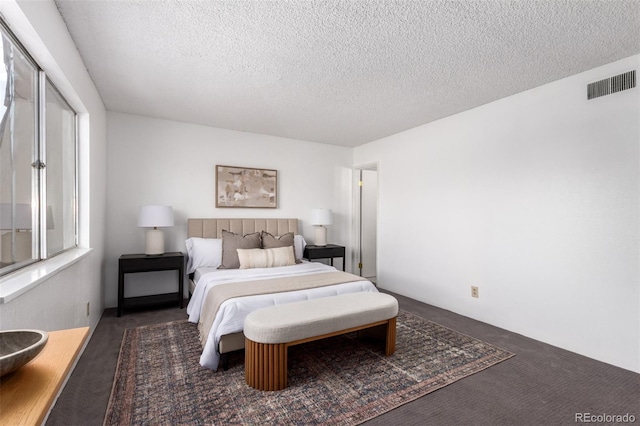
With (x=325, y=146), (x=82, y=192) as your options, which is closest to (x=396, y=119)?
(x=325, y=146)

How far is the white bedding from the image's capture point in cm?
228

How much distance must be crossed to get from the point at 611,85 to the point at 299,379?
135 inches

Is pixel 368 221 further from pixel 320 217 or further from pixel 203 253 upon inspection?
pixel 203 253

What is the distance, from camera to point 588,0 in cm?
180

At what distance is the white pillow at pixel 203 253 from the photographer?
382cm

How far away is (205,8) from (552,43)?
247 centimetres

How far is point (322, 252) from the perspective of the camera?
15.5 ft

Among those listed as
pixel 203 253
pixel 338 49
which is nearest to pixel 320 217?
pixel 203 253

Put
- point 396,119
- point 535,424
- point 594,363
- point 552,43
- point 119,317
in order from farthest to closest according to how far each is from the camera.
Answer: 1. point 396,119
2. point 119,317
3. point 594,363
4. point 552,43
5. point 535,424

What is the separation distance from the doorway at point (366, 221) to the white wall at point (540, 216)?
1.38 metres

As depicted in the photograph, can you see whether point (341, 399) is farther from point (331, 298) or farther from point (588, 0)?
point (588, 0)

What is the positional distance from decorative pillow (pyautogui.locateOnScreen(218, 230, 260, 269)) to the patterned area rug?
870 millimetres

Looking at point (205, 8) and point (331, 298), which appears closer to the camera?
point (205, 8)

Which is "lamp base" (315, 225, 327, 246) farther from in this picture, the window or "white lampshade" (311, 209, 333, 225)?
the window
